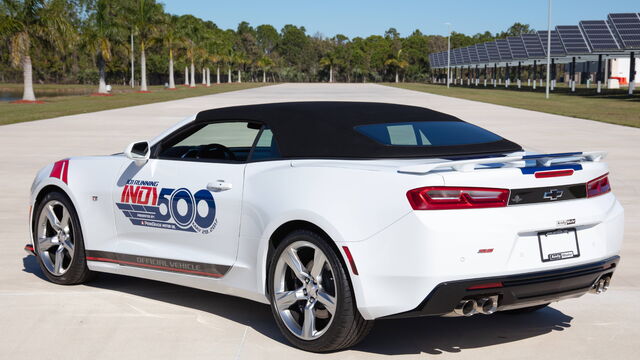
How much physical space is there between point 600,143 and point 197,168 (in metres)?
16.9

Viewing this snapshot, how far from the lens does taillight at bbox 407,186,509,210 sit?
170 inches

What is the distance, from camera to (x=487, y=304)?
14.8 ft

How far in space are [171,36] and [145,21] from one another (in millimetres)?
10591

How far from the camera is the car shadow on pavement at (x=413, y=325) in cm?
508

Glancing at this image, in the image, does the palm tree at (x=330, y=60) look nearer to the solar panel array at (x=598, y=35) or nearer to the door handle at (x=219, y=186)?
the solar panel array at (x=598, y=35)

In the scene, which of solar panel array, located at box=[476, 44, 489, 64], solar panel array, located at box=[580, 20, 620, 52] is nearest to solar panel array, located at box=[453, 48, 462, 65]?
solar panel array, located at box=[476, 44, 489, 64]

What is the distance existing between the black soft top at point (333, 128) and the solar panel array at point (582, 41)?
190ft

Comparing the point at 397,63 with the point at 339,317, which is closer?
the point at 339,317

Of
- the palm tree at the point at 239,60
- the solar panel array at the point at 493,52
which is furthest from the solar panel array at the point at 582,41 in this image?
the palm tree at the point at 239,60

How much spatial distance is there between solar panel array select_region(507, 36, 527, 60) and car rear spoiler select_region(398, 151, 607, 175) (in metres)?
Answer: 98.9

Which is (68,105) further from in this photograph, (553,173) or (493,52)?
(493,52)

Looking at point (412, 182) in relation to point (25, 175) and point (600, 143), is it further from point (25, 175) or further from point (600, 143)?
point (600, 143)

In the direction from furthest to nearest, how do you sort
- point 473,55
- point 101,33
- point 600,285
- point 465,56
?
1. point 465,56
2. point 473,55
3. point 101,33
4. point 600,285

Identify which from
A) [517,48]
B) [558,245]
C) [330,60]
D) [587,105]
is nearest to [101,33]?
[587,105]
